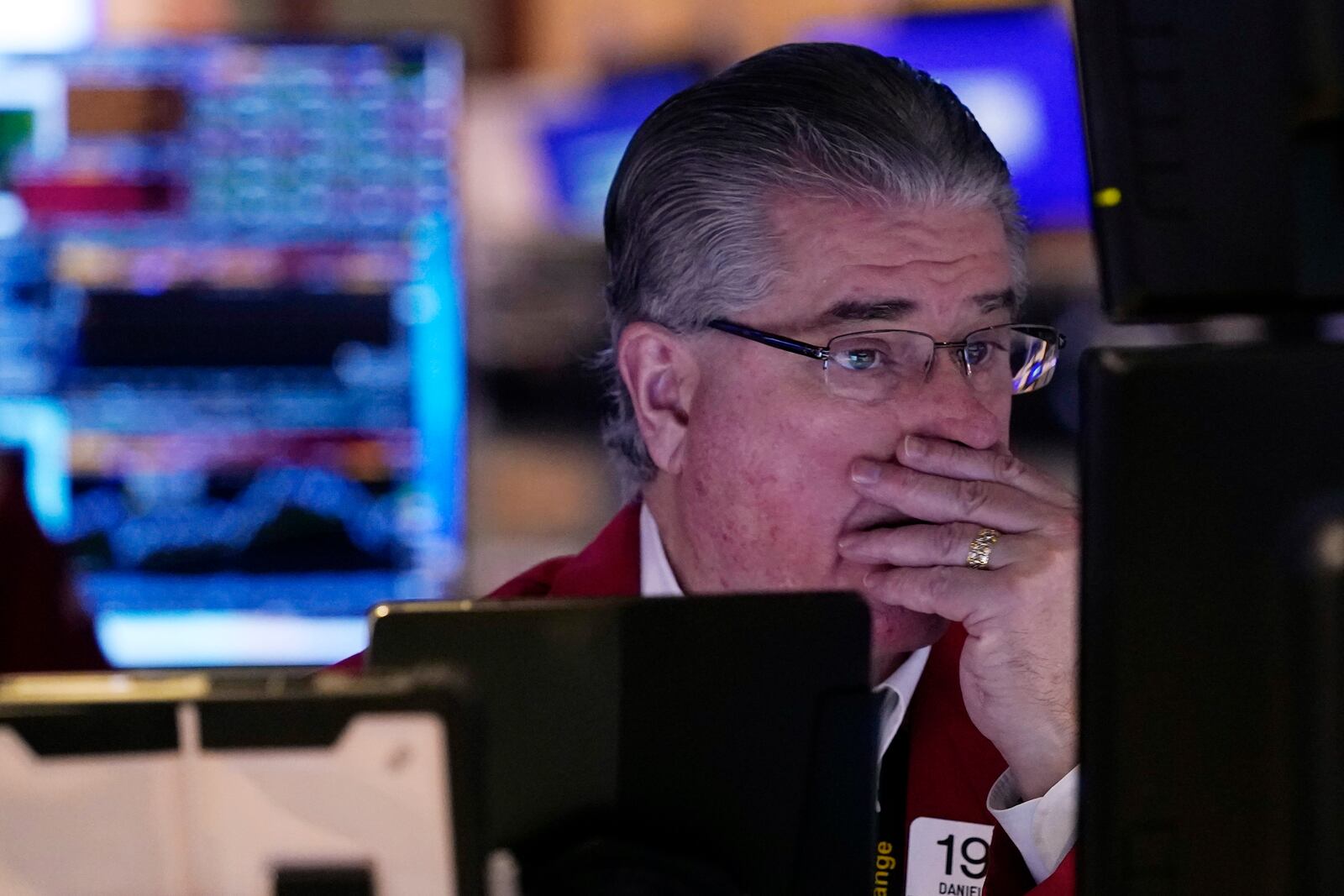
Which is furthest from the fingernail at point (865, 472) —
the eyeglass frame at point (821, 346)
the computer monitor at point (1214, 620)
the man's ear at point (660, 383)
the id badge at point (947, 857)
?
the computer monitor at point (1214, 620)

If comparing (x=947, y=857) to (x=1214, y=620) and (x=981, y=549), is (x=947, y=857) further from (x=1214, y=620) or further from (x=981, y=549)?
(x=1214, y=620)

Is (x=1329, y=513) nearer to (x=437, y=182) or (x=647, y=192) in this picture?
(x=647, y=192)

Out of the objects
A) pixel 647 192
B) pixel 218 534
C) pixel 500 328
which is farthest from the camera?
pixel 500 328

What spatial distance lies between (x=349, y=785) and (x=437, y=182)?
2.74 metres

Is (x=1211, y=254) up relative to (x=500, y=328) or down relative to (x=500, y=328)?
down

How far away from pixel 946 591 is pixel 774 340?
31 centimetres

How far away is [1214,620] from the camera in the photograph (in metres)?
0.57

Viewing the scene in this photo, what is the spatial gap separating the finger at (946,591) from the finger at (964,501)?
52mm

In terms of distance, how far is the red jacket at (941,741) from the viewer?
4.59 feet

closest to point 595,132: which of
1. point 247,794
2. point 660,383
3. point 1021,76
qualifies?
point 1021,76

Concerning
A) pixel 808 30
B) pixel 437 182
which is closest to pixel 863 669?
pixel 437 182

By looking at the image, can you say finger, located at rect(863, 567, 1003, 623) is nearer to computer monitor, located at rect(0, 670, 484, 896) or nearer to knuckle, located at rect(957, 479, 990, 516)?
knuckle, located at rect(957, 479, 990, 516)

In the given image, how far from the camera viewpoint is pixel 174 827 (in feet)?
2.02

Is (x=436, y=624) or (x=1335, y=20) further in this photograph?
(x=436, y=624)
